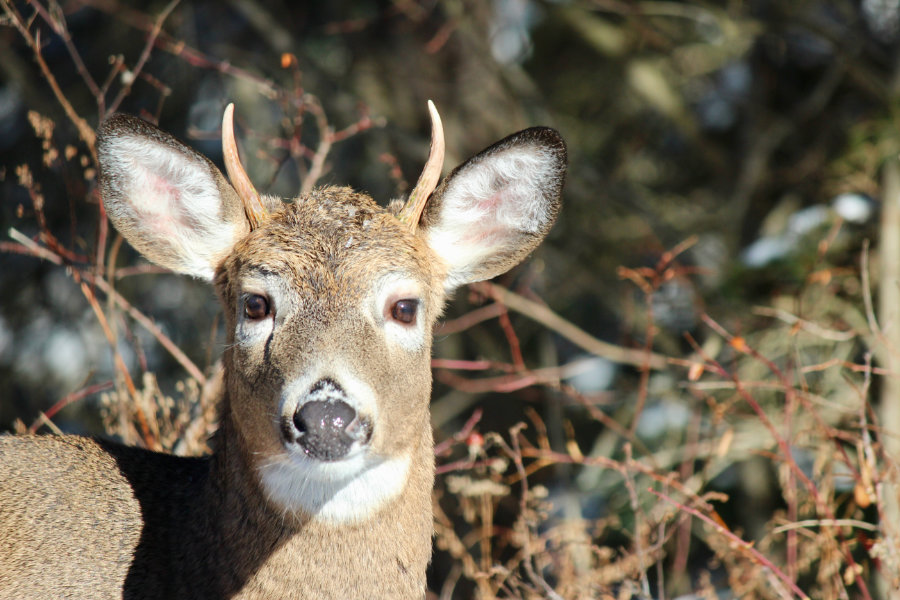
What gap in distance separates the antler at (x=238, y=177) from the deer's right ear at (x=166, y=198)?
33mm

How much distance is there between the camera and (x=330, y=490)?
10.9ft

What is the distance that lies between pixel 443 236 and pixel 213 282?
85cm

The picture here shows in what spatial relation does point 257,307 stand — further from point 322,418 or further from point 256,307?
point 322,418

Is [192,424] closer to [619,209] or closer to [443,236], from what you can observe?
[443,236]

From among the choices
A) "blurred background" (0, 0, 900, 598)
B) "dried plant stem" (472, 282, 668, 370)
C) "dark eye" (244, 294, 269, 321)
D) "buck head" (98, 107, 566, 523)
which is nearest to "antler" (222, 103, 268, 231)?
"buck head" (98, 107, 566, 523)

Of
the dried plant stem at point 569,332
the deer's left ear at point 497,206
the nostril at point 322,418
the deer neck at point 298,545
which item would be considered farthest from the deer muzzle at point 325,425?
the dried plant stem at point 569,332

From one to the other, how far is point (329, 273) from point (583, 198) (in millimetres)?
4736

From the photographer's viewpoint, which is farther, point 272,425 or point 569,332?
point 569,332

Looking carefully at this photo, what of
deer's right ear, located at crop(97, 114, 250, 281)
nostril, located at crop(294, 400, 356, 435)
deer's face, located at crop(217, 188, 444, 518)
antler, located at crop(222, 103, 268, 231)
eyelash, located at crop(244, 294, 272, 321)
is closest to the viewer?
nostril, located at crop(294, 400, 356, 435)

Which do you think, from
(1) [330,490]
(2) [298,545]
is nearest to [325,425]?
(1) [330,490]

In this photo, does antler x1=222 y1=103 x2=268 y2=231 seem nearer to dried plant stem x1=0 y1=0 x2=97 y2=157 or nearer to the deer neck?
the deer neck

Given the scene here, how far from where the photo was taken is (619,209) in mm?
8164

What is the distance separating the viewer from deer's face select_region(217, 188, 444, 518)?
9.96ft

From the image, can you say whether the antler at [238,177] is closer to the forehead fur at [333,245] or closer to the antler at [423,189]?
the forehead fur at [333,245]
